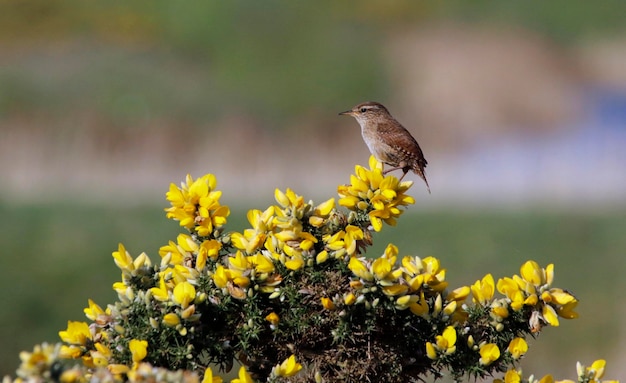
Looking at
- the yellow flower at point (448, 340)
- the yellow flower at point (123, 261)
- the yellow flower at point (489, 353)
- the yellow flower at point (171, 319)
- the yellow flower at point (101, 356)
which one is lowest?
the yellow flower at point (489, 353)

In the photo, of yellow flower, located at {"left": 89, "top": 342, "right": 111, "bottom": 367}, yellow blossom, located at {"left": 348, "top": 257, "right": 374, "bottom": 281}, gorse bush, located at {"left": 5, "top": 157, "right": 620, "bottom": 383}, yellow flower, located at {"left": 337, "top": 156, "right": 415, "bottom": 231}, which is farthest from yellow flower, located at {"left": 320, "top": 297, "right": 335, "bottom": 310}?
yellow flower, located at {"left": 89, "top": 342, "right": 111, "bottom": 367}

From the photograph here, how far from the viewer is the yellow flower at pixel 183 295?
3.38 meters

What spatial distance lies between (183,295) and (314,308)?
454 mm

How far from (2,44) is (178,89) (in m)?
4.55

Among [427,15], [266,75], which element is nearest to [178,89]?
[266,75]

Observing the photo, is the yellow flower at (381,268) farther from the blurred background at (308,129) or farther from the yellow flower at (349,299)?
the blurred background at (308,129)

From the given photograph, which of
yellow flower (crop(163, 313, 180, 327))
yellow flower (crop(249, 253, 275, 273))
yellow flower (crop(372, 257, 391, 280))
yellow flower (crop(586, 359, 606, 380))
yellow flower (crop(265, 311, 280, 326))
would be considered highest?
yellow flower (crop(249, 253, 275, 273))

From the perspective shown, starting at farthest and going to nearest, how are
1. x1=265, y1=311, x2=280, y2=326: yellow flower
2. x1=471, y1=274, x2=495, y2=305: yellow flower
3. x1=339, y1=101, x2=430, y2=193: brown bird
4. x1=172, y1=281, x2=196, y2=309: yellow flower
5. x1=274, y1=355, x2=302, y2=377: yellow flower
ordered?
1. x1=339, y1=101, x2=430, y2=193: brown bird
2. x1=471, y1=274, x2=495, y2=305: yellow flower
3. x1=265, y1=311, x2=280, y2=326: yellow flower
4. x1=172, y1=281, x2=196, y2=309: yellow flower
5. x1=274, y1=355, x2=302, y2=377: yellow flower

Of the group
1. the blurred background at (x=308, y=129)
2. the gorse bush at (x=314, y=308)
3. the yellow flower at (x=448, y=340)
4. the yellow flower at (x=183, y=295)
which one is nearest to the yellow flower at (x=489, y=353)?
the gorse bush at (x=314, y=308)

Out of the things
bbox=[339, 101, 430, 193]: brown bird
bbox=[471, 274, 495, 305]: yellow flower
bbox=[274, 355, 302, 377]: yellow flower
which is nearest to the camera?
bbox=[274, 355, 302, 377]: yellow flower

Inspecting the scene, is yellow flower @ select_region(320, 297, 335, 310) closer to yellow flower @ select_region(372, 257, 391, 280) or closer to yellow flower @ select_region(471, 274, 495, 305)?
yellow flower @ select_region(372, 257, 391, 280)

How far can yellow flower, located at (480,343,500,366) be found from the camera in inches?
138

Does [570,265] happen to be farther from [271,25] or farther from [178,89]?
[271,25]

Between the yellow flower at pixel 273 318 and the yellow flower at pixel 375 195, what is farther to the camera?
the yellow flower at pixel 375 195
